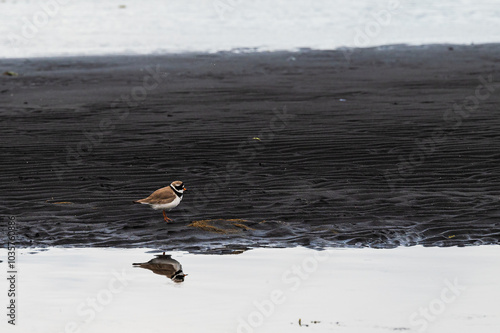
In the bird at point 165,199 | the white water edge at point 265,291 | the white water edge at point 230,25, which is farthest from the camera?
the white water edge at point 230,25

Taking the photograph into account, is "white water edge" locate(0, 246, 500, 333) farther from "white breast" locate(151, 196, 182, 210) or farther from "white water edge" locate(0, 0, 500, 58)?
"white water edge" locate(0, 0, 500, 58)

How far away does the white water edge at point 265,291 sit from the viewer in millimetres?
6727

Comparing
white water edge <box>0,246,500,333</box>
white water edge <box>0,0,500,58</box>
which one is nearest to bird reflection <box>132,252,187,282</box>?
white water edge <box>0,246,500,333</box>

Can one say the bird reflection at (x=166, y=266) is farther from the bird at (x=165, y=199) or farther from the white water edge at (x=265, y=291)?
the bird at (x=165, y=199)

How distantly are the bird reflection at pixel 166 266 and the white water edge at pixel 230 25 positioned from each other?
62.0 feet

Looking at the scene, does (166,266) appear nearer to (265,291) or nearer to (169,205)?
(265,291)

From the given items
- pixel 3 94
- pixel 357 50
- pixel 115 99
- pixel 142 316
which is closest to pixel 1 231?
pixel 142 316

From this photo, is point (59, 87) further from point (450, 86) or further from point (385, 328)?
point (385, 328)

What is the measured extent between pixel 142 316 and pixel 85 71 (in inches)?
667

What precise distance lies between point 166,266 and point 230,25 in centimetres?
2562

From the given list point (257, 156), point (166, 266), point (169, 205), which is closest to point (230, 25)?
point (257, 156)

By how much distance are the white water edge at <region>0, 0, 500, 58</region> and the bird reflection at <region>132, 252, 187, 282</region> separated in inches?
744

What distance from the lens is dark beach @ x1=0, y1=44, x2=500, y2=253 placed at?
31.7 feet

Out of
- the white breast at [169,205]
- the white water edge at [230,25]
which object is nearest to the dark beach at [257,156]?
the white breast at [169,205]
